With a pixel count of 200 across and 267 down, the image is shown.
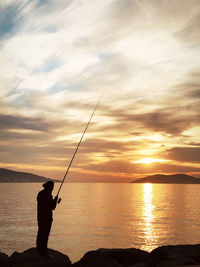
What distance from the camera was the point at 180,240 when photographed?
31.8 meters

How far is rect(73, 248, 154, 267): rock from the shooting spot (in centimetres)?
822

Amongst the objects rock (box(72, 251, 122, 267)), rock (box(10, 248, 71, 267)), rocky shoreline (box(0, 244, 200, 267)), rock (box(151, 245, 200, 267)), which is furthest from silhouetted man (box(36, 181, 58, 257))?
rock (box(151, 245, 200, 267))

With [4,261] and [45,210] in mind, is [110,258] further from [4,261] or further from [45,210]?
[4,261]

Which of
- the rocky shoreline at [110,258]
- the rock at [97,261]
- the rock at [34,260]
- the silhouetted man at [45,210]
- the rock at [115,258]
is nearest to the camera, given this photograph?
the rock at [34,260]

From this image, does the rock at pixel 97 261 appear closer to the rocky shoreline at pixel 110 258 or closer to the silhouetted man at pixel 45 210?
the rocky shoreline at pixel 110 258

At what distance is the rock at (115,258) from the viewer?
8.22 metres

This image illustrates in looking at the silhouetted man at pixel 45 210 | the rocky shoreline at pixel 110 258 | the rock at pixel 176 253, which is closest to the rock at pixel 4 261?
the rocky shoreline at pixel 110 258

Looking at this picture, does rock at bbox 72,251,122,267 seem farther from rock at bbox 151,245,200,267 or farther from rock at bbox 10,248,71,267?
rock at bbox 151,245,200,267

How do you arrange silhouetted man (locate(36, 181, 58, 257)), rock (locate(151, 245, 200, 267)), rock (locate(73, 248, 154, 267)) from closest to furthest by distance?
silhouetted man (locate(36, 181, 58, 257)) < rock (locate(73, 248, 154, 267)) < rock (locate(151, 245, 200, 267))

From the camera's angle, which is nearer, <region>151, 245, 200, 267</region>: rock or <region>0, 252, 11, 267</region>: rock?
<region>0, 252, 11, 267</region>: rock

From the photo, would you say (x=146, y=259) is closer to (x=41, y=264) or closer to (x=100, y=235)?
(x=41, y=264)

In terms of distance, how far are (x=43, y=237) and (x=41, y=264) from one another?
2.21ft

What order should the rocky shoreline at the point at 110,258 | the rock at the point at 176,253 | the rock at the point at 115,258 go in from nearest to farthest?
the rocky shoreline at the point at 110,258 < the rock at the point at 115,258 < the rock at the point at 176,253

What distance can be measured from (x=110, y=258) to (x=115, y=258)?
1.05m
